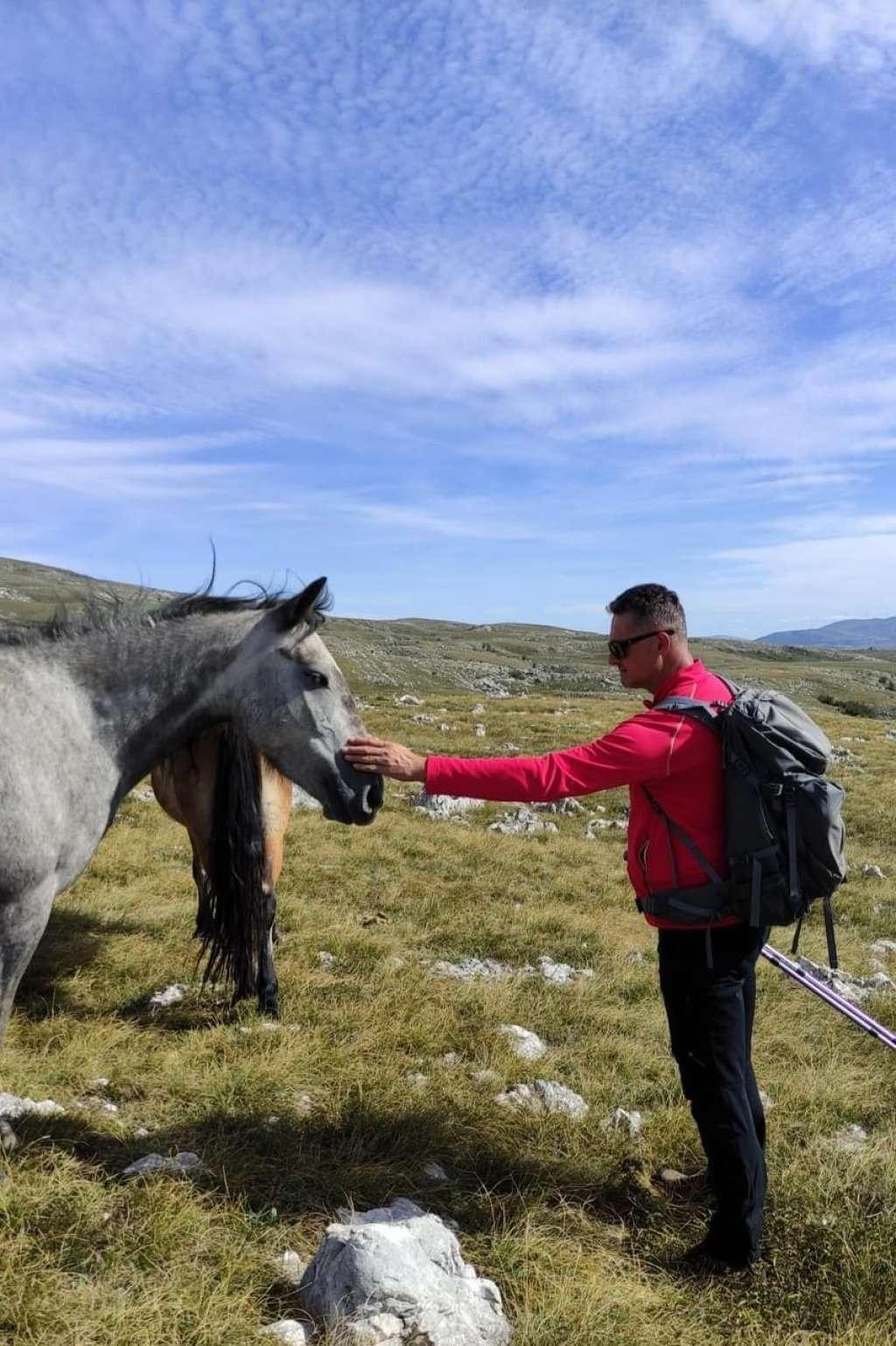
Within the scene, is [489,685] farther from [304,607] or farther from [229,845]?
[304,607]

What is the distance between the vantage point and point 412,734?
769 inches

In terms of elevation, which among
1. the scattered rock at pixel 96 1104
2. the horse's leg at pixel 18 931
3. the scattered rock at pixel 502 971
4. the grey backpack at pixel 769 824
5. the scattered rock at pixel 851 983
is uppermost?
the grey backpack at pixel 769 824

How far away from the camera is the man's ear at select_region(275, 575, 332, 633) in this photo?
3678 millimetres

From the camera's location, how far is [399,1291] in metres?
2.88

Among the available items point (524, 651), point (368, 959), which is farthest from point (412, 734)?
point (524, 651)

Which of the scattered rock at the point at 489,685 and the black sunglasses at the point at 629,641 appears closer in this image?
the black sunglasses at the point at 629,641

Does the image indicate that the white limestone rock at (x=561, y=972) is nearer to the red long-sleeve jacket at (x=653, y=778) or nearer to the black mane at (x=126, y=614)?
the red long-sleeve jacket at (x=653, y=778)

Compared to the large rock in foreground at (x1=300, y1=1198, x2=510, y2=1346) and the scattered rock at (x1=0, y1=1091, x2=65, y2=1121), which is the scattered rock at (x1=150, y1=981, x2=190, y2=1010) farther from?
the large rock in foreground at (x1=300, y1=1198, x2=510, y2=1346)

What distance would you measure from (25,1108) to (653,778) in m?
3.61

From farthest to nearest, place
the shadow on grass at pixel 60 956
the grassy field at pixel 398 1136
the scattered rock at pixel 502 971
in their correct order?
1. the scattered rock at pixel 502 971
2. the shadow on grass at pixel 60 956
3. the grassy field at pixel 398 1136

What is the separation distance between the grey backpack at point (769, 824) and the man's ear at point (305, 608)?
1706 mm

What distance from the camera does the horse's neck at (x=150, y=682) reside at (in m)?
3.87

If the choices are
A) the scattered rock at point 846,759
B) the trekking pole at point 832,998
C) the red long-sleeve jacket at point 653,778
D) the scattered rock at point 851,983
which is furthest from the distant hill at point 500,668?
the scattered rock at point 846,759

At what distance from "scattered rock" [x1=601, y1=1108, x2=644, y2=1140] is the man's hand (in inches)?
93.5
